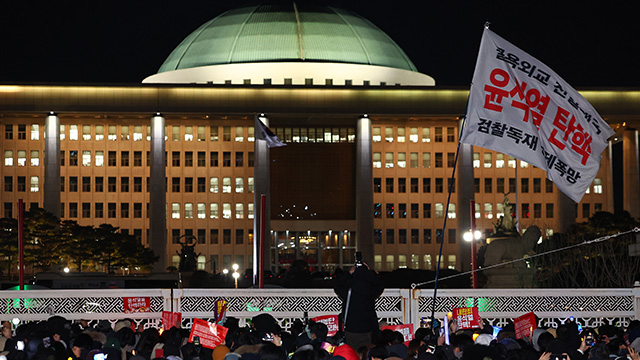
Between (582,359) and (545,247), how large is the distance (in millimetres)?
52169

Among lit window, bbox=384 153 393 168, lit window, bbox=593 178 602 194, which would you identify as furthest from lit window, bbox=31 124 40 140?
lit window, bbox=593 178 602 194

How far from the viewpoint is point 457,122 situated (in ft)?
335

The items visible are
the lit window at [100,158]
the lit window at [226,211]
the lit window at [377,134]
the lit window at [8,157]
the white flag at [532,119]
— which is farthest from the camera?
the lit window at [377,134]

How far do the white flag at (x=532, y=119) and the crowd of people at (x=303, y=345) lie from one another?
2343 millimetres

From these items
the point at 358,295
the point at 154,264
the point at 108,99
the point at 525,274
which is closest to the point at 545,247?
the point at 525,274

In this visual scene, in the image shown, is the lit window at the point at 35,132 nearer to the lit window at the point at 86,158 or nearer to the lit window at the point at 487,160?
the lit window at the point at 86,158

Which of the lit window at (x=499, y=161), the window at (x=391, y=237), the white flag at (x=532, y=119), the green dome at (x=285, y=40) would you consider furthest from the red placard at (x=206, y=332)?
the lit window at (x=499, y=161)

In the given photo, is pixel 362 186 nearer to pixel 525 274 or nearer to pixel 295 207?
pixel 295 207

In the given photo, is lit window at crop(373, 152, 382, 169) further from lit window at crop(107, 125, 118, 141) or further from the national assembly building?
lit window at crop(107, 125, 118, 141)

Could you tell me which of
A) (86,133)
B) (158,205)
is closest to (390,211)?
(158,205)

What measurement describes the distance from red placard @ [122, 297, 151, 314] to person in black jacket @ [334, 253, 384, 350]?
619 centimetres

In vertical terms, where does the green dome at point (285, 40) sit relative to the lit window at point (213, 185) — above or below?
above

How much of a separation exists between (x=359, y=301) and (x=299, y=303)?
535cm

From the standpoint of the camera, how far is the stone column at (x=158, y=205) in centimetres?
9012
